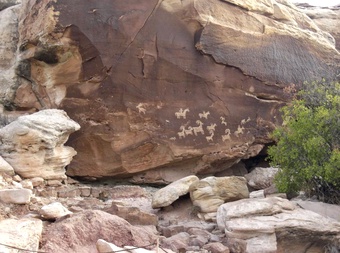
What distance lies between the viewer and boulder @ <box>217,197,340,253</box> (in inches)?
258

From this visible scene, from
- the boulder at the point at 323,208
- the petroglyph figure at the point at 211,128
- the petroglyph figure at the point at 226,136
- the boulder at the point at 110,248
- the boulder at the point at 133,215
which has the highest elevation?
the boulder at the point at 110,248

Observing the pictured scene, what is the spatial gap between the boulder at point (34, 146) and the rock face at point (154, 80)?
1391mm

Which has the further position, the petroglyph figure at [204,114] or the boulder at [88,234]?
the petroglyph figure at [204,114]

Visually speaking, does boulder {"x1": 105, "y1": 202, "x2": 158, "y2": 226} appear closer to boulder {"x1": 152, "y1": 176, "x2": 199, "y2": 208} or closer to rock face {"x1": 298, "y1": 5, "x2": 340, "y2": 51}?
boulder {"x1": 152, "y1": 176, "x2": 199, "y2": 208}

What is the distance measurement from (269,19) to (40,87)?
6.54m

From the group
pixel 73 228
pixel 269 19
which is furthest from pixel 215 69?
pixel 73 228

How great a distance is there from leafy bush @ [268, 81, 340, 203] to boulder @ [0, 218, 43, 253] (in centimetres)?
478

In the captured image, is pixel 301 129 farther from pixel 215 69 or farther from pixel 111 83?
pixel 111 83

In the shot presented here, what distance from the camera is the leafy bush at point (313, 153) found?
26.3ft

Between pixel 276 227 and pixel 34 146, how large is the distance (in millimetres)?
5231

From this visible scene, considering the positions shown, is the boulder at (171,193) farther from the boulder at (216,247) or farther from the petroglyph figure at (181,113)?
the petroglyph figure at (181,113)

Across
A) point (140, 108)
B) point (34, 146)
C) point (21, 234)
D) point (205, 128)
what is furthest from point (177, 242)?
point (205, 128)

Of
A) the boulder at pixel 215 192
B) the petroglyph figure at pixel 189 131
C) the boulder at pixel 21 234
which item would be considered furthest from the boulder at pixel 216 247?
the petroglyph figure at pixel 189 131

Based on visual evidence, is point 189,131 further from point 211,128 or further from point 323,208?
point 323,208
